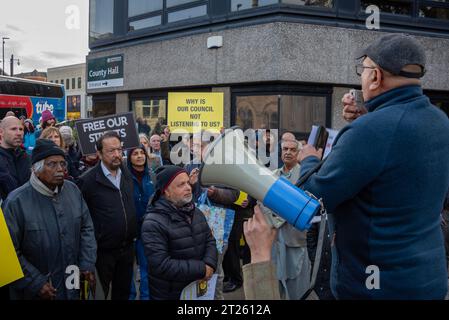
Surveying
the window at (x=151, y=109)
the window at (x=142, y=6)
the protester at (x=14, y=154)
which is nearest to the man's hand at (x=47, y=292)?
the protester at (x=14, y=154)

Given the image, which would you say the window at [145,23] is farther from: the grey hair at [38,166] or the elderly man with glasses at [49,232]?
the grey hair at [38,166]

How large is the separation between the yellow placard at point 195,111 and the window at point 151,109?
14.8 feet

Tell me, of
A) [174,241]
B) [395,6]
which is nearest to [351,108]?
[174,241]

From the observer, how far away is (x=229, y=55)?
30.9 feet

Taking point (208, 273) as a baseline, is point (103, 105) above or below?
above

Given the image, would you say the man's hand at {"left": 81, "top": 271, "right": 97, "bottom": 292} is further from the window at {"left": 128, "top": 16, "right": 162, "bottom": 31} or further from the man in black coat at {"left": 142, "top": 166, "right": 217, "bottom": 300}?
the window at {"left": 128, "top": 16, "right": 162, "bottom": 31}

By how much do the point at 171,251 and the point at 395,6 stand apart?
846cm

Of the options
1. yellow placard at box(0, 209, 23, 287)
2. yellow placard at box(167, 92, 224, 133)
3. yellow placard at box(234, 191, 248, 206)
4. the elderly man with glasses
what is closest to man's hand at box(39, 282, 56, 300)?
the elderly man with glasses

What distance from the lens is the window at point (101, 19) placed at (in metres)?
12.1

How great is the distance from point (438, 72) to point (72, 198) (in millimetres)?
8968

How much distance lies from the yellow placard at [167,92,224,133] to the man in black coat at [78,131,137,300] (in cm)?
211

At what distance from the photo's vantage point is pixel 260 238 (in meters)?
1.73

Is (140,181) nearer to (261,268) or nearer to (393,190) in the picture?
(261,268)

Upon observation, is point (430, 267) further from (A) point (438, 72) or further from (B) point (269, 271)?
(A) point (438, 72)
